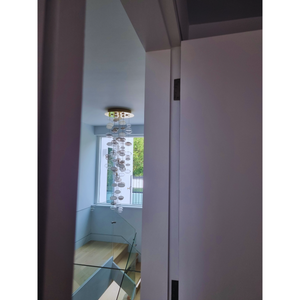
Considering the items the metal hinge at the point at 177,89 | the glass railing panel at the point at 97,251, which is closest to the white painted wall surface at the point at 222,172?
the metal hinge at the point at 177,89

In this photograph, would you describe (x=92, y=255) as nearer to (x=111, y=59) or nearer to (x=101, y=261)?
(x=101, y=261)

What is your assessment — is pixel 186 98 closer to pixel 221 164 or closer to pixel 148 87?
pixel 148 87

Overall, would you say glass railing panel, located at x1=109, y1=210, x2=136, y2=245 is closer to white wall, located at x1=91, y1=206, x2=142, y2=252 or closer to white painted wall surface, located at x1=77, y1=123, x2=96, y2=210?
white wall, located at x1=91, y1=206, x2=142, y2=252

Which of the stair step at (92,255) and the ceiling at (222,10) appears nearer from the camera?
the ceiling at (222,10)

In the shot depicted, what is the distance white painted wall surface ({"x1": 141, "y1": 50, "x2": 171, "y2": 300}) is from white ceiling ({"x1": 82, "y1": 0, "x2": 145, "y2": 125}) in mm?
630

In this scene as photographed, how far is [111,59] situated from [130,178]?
4019 millimetres

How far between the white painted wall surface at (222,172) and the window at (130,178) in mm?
4818

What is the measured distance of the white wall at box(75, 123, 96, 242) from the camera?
17.7 feet

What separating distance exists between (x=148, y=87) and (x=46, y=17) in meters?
1.01

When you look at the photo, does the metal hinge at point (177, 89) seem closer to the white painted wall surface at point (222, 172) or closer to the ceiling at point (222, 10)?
the white painted wall surface at point (222, 172)

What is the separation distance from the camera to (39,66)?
21cm

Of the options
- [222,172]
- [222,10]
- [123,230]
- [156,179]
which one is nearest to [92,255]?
[123,230]

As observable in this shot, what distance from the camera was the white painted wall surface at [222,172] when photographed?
0.94m
